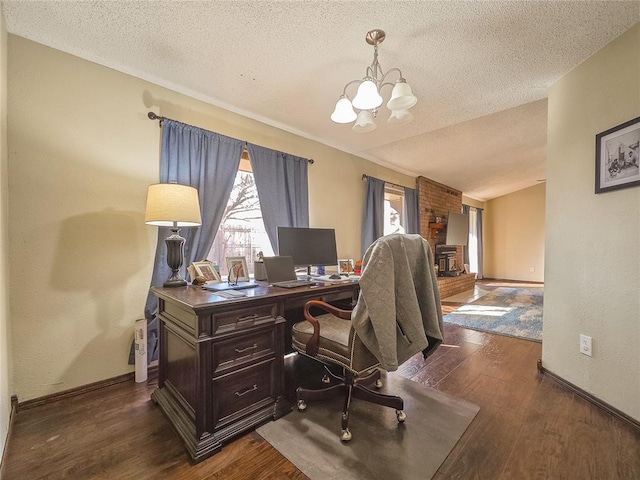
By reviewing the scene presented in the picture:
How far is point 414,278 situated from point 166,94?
2327 mm

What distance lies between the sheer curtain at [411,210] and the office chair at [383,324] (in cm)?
356

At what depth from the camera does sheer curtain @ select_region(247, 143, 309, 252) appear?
2646mm

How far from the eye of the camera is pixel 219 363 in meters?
1.37

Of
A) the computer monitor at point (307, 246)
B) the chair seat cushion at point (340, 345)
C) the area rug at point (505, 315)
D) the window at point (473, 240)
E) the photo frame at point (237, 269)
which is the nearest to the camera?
the chair seat cushion at point (340, 345)

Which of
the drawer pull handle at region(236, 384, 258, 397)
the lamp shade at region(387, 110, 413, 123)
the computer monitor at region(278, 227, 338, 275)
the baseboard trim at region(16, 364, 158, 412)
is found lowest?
the baseboard trim at region(16, 364, 158, 412)

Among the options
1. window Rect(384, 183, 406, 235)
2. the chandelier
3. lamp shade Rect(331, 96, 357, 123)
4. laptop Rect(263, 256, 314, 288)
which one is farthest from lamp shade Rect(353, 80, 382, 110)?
window Rect(384, 183, 406, 235)

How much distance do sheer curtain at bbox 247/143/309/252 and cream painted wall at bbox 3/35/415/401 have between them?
2.64ft

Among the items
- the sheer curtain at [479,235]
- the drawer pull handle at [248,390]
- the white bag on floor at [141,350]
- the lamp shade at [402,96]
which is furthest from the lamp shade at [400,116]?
the sheer curtain at [479,235]

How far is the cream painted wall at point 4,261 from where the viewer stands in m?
1.31

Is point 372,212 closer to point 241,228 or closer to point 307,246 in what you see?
point 307,246

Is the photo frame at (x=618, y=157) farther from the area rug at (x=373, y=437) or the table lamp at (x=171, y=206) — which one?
the table lamp at (x=171, y=206)

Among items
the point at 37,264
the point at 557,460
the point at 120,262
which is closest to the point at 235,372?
the point at 120,262

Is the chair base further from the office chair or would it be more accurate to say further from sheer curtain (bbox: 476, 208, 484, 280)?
sheer curtain (bbox: 476, 208, 484, 280)

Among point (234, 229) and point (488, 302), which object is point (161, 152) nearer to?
point (234, 229)
